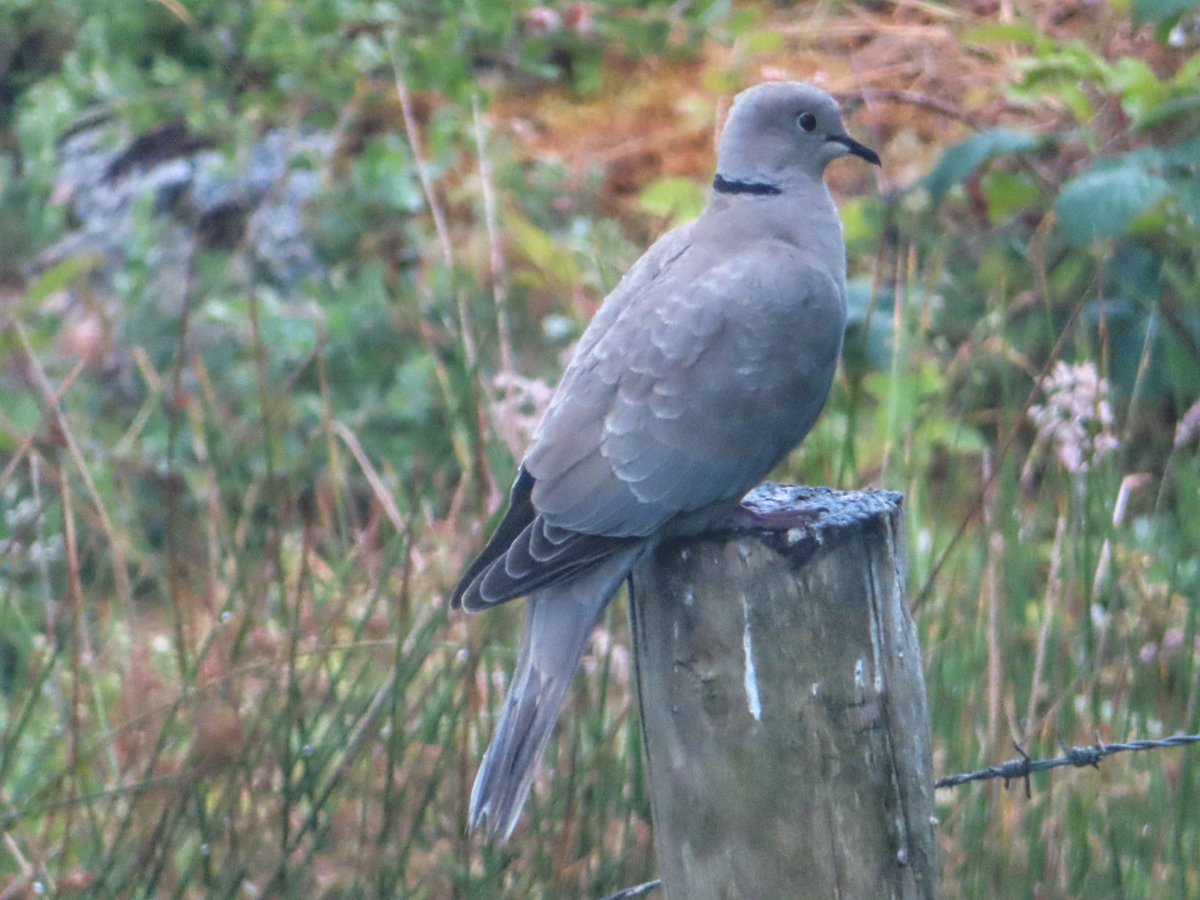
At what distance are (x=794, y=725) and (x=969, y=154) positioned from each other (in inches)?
104

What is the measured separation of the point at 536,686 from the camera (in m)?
2.24

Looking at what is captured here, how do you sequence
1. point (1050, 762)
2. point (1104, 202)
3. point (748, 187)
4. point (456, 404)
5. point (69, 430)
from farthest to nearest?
point (1104, 202) < point (456, 404) < point (748, 187) < point (69, 430) < point (1050, 762)

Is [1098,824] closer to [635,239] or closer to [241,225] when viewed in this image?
[635,239]

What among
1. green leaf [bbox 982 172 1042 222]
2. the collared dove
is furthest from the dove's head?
green leaf [bbox 982 172 1042 222]

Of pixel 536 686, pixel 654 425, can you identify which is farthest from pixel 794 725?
pixel 654 425

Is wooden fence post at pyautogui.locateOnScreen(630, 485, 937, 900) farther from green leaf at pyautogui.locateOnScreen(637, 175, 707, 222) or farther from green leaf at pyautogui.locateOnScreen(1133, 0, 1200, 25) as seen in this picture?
green leaf at pyautogui.locateOnScreen(637, 175, 707, 222)

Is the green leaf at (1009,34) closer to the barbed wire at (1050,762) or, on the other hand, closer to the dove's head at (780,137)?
the dove's head at (780,137)

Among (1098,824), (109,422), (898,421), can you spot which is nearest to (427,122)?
(109,422)

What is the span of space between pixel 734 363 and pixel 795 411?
0.45 ft

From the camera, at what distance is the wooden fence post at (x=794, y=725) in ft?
6.30

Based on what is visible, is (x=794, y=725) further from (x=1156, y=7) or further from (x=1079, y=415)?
(x=1156, y=7)

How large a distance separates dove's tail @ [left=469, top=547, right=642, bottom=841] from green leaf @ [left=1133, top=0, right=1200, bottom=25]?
252 centimetres

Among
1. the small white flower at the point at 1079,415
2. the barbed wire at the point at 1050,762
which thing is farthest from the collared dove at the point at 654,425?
the small white flower at the point at 1079,415

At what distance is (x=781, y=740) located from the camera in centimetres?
192
